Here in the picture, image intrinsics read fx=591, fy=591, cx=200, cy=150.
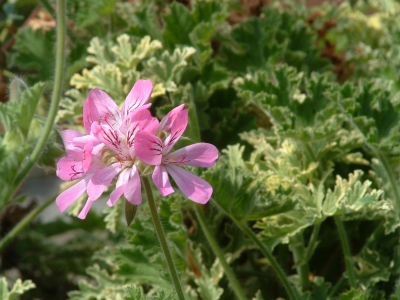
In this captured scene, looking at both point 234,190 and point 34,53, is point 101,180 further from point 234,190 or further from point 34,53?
point 34,53

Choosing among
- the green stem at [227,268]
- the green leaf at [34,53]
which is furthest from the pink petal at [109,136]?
the green leaf at [34,53]

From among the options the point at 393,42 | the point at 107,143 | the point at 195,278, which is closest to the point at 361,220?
the point at 195,278

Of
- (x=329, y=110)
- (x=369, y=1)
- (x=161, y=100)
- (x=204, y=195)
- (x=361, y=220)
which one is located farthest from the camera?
(x=369, y=1)

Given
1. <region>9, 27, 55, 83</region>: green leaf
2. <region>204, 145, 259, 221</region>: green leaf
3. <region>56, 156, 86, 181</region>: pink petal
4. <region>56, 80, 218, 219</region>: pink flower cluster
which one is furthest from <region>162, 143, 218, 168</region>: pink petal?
<region>9, 27, 55, 83</region>: green leaf

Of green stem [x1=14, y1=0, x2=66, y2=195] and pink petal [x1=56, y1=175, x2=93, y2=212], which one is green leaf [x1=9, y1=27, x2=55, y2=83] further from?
pink petal [x1=56, y1=175, x2=93, y2=212]

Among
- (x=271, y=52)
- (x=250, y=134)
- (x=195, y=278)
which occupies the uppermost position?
(x=271, y=52)

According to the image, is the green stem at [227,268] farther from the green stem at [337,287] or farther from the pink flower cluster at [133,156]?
the pink flower cluster at [133,156]

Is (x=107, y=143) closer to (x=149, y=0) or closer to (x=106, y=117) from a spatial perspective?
(x=106, y=117)
